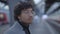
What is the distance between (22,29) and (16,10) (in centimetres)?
27

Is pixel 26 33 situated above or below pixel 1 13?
above

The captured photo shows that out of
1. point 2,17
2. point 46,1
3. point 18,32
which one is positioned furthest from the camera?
point 46,1

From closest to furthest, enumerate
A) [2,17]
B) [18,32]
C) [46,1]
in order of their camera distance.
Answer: [18,32], [2,17], [46,1]

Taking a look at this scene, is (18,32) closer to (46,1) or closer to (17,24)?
(17,24)

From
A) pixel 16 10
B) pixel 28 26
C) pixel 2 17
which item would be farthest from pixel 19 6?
pixel 2 17

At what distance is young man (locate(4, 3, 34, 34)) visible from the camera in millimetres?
2795

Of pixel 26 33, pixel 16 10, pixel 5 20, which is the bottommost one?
pixel 5 20

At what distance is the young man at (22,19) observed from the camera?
2.79m

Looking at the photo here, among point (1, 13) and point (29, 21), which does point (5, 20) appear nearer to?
point (1, 13)

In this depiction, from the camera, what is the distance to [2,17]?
16562 millimetres

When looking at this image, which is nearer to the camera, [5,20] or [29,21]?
[29,21]

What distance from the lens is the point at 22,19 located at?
284 cm

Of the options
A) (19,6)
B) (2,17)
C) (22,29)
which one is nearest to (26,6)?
(19,6)

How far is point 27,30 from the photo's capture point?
2.86 m
